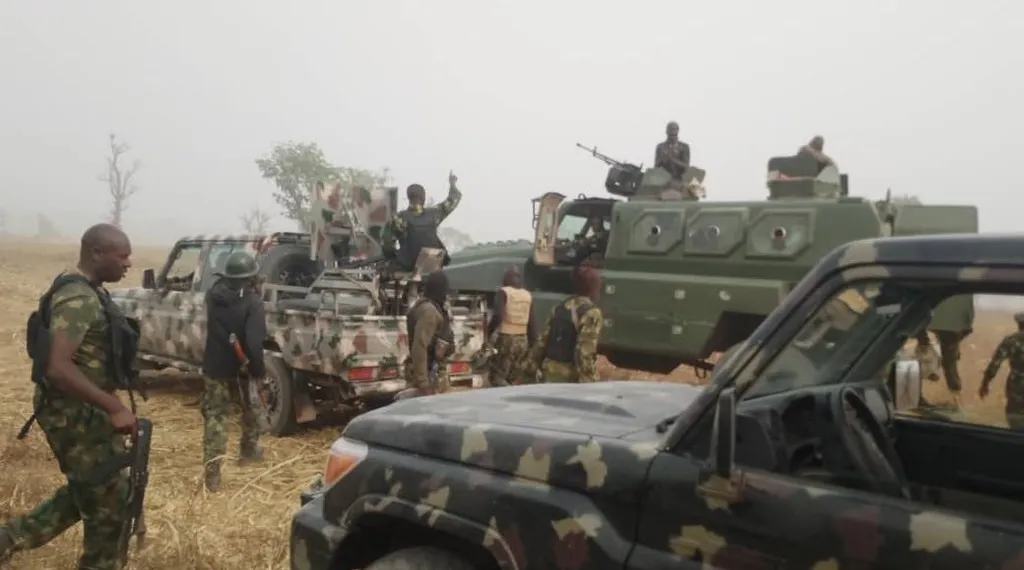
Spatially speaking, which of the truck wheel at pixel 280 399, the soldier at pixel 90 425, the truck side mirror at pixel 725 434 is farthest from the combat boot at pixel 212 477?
the truck side mirror at pixel 725 434

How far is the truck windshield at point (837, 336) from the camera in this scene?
195 cm

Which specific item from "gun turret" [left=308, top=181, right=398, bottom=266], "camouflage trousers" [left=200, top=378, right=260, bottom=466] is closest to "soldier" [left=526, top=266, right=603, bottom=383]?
"camouflage trousers" [left=200, top=378, right=260, bottom=466]

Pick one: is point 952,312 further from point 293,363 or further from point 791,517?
point 293,363

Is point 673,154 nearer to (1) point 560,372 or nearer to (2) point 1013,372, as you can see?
(1) point 560,372

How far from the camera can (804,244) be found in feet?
23.1

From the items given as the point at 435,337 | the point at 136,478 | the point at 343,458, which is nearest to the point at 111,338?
the point at 136,478

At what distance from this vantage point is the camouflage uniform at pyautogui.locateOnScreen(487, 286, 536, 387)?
6996 mm

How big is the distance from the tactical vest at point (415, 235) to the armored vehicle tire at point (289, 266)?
3.29 feet

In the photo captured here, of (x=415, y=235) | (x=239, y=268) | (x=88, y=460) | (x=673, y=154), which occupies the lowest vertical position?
(x=88, y=460)

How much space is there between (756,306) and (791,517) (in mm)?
5569

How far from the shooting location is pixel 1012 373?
8.63 ft

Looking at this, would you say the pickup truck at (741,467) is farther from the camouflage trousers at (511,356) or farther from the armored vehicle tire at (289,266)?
the armored vehicle tire at (289,266)

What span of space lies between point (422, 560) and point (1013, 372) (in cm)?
187

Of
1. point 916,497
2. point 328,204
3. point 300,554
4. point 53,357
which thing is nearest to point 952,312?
point 916,497
